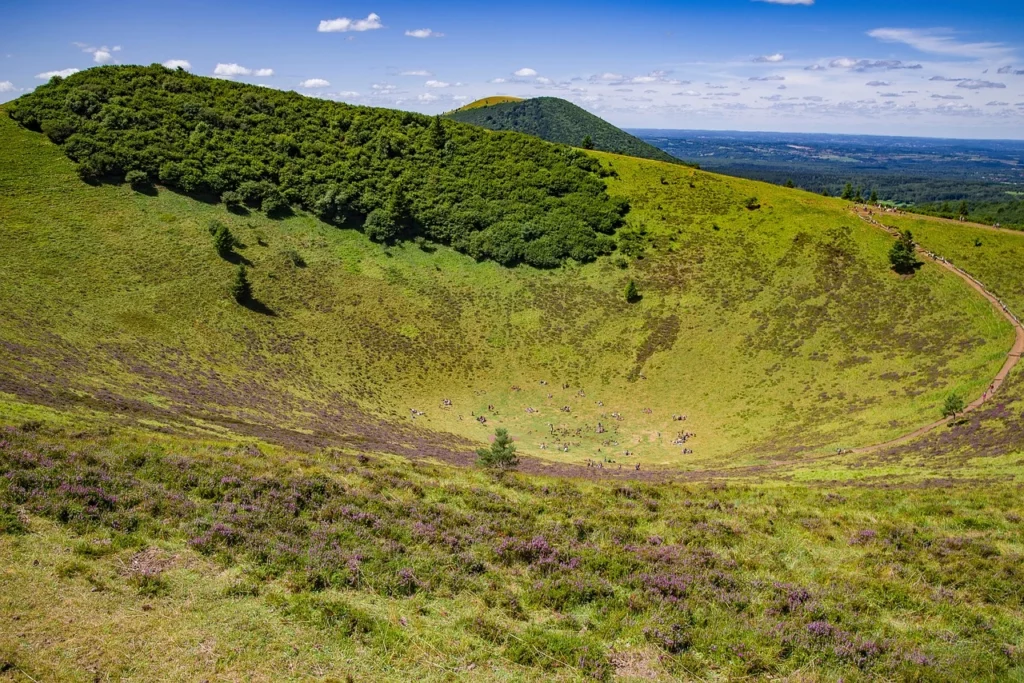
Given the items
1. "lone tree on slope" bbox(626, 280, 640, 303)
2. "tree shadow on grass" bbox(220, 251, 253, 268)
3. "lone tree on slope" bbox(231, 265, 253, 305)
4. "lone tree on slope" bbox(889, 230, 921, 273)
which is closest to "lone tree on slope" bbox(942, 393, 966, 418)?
"lone tree on slope" bbox(889, 230, 921, 273)

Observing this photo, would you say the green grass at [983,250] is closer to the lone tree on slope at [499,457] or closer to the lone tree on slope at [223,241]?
the lone tree on slope at [499,457]

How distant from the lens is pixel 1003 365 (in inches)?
1817

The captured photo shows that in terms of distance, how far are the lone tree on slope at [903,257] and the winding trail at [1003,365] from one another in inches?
109

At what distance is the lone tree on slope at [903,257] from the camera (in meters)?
65.4

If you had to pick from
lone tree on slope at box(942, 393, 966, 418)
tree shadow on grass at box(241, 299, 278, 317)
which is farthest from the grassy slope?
lone tree on slope at box(942, 393, 966, 418)

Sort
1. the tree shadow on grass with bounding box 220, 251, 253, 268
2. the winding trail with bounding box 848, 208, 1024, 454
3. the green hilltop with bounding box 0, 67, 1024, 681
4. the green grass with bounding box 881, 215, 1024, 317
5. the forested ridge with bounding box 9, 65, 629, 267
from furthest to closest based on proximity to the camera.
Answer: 1. the forested ridge with bounding box 9, 65, 629, 267
2. the tree shadow on grass with bounding box 220, 251, 253, 268
3. the green grass with bounding box 881, 215, 1024, 317
4. the winding trail with bounding box 848, 208, 1024, 454
5. the green hilltop with bounding box 0, 67, 1024, 681

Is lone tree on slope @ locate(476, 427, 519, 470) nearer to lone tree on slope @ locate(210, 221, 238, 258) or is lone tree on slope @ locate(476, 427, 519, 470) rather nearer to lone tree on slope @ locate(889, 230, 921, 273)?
lone tree on slope @ locate(210, 221, 238, 258)

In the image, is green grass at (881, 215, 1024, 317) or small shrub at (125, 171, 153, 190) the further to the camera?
small shrub at (125, 171, 153, 190)

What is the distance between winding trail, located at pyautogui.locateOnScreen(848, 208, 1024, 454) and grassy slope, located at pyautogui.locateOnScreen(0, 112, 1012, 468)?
127 centimetres

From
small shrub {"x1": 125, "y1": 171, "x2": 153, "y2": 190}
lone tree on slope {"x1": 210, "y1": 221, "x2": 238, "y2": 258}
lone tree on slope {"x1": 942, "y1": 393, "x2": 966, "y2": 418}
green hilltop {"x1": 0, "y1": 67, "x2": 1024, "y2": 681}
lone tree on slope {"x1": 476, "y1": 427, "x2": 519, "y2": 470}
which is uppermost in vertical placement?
small shrub {"x1": 125, "y1": 171, "x2": 153, "y2": 190}

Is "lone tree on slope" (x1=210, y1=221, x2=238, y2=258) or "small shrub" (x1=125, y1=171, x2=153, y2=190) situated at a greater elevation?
"small shrub" (x1=125, y1=171, x2=153, y2=190)

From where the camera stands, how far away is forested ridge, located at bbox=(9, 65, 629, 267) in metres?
74.1

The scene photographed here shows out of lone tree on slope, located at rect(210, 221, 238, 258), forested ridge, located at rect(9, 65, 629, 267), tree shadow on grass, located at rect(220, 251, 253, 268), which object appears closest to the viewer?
lone tree on slope, located at rect(210, 221, 238, 258)

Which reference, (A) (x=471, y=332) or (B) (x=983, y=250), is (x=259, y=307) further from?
(B) (x=983, y=250)
